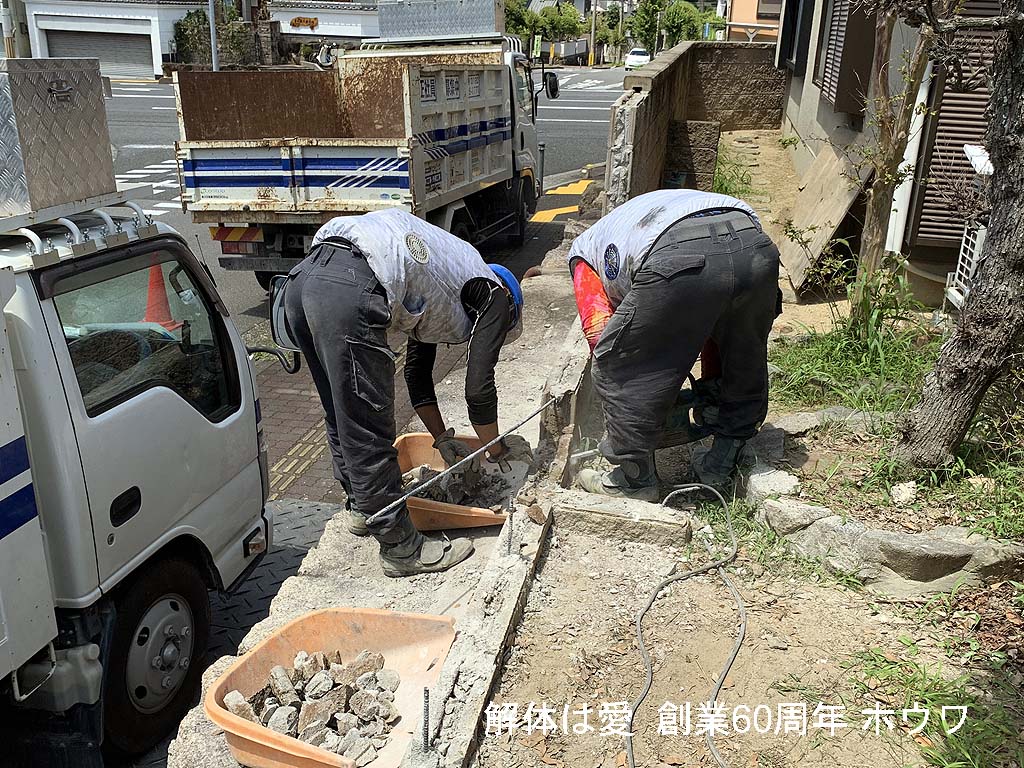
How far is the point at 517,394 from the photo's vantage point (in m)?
5.89

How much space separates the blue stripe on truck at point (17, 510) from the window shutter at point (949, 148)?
194 inches

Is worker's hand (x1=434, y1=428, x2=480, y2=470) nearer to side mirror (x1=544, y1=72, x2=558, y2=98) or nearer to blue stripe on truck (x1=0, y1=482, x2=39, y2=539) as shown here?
blue stripe on truck (x1=0, y1=482, x2=39, y2=539)

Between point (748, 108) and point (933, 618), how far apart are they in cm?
1372

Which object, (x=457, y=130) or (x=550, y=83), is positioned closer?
(x=457, y=130)

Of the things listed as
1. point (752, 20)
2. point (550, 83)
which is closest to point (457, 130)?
point (550, 83)

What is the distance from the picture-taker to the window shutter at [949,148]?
203 inches

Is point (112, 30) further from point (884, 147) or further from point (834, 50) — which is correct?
point (884, 147)

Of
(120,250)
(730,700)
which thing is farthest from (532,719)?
(120,250)

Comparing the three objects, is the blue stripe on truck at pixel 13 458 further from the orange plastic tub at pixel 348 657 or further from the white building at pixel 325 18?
the white building at pixel 325 18

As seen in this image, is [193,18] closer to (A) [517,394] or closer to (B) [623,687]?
(A) [517,394]

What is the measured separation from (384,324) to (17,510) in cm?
146

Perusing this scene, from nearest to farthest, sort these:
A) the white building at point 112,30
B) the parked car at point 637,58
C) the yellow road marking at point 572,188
→ the yellow road marking at point 572,188, the white building at point 112,30, the parked car at point 637,58

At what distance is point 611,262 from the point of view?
3.74m

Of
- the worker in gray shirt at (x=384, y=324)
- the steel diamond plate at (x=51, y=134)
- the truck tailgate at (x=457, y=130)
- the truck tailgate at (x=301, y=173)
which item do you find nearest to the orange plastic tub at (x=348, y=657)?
the worker in gray shirt at (x=384, y=324)
